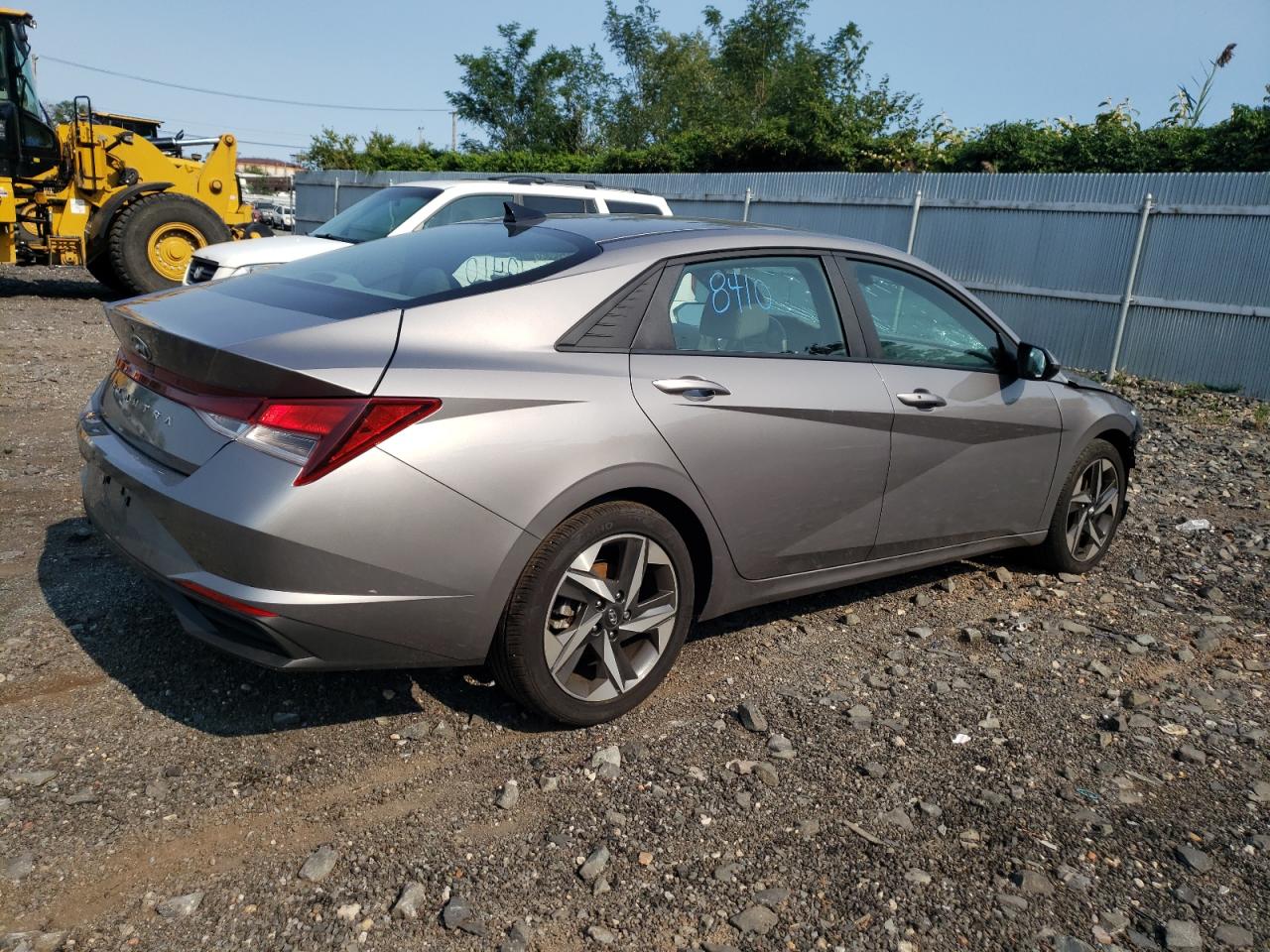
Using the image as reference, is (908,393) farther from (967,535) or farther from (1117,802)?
(1117,802)

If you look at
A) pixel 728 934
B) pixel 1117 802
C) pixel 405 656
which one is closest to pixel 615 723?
pixel 405 656

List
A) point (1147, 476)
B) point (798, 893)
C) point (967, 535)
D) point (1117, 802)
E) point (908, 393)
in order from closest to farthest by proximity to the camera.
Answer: point (798, 893) < point (1117, 802) < point (908, 393) < point (967, 535) < point (1147, 476)

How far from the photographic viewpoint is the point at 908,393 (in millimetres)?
4199

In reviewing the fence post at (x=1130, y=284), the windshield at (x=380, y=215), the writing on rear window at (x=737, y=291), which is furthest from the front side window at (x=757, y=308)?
the fence post at (x=1130, y=284)

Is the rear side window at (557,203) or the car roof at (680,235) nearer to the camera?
the car roof at (680,235)

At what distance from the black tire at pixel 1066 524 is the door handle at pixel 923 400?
1.22 metres

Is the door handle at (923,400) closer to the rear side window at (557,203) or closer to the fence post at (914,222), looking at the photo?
the rear side window at (557,203)

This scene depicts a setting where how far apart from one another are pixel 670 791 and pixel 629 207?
7909mm

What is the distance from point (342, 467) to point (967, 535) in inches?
118

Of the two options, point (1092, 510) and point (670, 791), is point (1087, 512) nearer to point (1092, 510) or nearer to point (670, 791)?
point (1092, 510)

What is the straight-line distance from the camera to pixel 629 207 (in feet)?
33.3

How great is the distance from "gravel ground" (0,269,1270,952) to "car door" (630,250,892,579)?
613mm

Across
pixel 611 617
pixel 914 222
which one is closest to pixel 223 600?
pixel 611 617

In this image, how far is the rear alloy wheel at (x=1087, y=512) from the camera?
5152 millimetres
